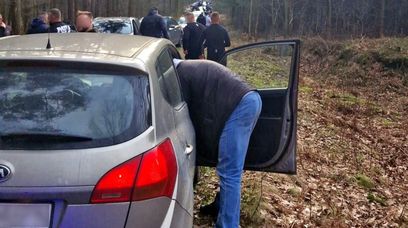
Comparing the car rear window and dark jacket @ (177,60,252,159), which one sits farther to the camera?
dark jacket @ (177,60,252,159)

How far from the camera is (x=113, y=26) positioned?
15.7 meters

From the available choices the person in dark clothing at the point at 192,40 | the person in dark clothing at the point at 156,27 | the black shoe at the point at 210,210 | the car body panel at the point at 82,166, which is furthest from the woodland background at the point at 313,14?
the car body panel at the point at 82,166

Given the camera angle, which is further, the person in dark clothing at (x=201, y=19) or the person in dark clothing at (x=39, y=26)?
the person in dark clothing at (x=201, y=19)

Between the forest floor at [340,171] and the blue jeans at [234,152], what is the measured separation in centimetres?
72

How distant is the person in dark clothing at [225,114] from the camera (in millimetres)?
3957

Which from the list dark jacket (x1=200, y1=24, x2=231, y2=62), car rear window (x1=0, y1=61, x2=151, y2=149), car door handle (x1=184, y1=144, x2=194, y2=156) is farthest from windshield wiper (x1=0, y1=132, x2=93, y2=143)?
dark jacket (x1=200, y1=24, x2=231, y2=62)

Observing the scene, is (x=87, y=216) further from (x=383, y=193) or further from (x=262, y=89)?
(x=383, y=193)

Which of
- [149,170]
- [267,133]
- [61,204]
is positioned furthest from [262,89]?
[61,204]

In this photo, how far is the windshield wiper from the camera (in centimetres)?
256

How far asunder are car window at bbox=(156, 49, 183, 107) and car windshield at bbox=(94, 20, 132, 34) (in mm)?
11542

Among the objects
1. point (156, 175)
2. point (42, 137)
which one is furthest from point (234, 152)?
point (42, 137)

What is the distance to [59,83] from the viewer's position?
276 centimetres

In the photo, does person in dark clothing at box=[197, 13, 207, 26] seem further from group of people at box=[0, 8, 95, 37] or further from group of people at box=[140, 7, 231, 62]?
group of people at box=[0, 8, 95, 37]

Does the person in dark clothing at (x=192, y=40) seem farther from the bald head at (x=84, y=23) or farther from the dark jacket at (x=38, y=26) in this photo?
the bald head at (x=84, y=23)
